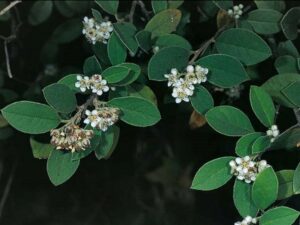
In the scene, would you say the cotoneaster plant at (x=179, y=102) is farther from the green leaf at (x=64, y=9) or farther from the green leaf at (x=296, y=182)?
the green leaf at (x=64, y=9)

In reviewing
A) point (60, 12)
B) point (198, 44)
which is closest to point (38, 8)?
point (60, 12)

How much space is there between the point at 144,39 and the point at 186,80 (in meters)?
0.15

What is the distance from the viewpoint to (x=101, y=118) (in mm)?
910

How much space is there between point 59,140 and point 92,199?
1.62ft

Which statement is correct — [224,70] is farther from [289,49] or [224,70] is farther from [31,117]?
→ [31,117]

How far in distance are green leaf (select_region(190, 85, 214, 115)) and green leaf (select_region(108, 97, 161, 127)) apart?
0.09m

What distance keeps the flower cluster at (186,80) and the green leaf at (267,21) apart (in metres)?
0.25

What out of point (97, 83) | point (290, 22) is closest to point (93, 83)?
point (97, 83)

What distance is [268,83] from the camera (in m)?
1.08

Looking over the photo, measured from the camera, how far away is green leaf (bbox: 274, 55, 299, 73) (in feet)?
3.61

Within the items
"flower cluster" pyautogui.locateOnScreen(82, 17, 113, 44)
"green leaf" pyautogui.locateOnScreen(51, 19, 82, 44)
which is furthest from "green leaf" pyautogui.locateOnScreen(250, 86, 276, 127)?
"green leaf" pyautogui.locateOnScreen(51, 19, 82, 44)

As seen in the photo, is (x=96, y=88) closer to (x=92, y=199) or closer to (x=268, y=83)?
(x=268, y=83)

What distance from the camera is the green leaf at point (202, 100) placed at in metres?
1.03

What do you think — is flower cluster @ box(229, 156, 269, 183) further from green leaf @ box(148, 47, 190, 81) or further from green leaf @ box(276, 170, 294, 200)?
green leaf @ box(148, 47, 190, 81)
